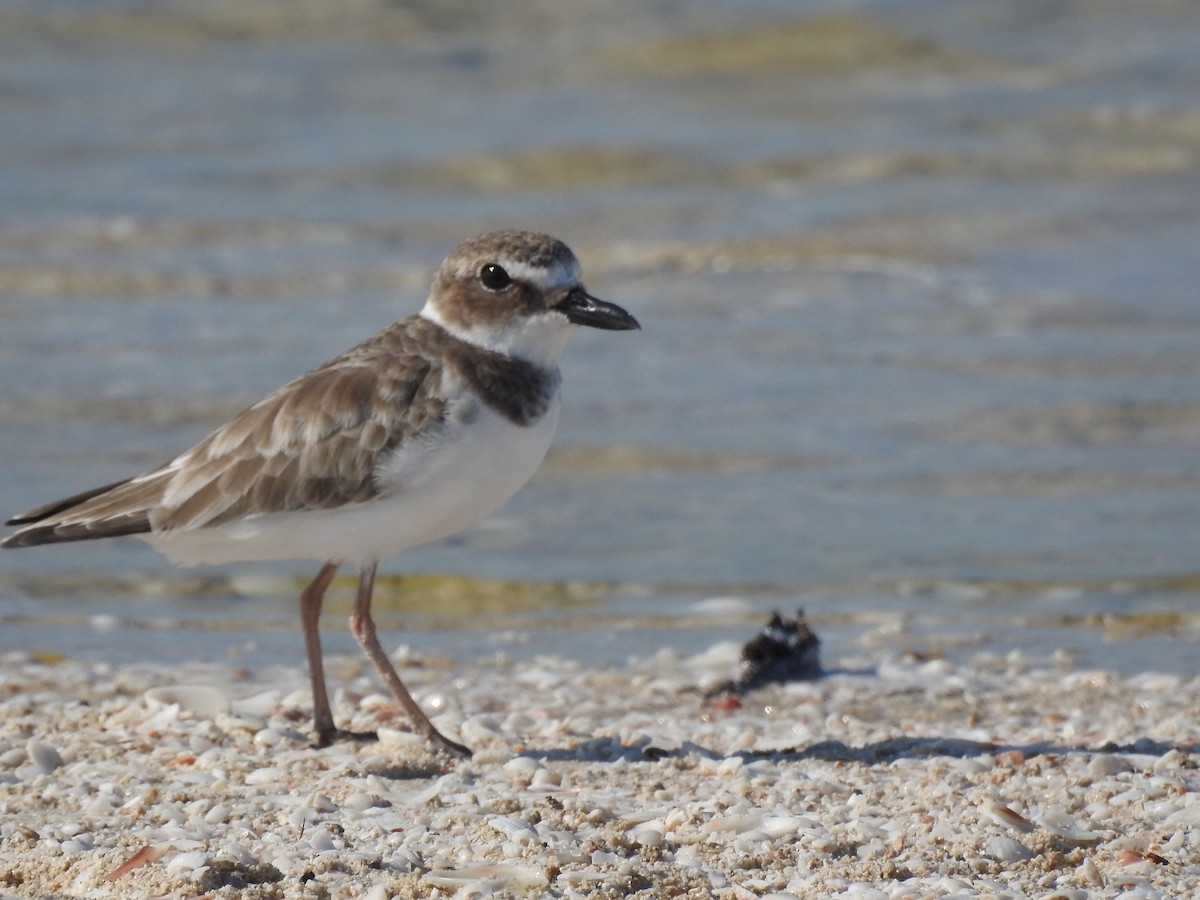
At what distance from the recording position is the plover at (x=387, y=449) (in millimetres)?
4938

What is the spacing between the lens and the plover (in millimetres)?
4938

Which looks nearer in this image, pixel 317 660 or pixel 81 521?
pixel 81 521

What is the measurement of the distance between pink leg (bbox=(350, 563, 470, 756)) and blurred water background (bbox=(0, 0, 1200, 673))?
1016 millimetres

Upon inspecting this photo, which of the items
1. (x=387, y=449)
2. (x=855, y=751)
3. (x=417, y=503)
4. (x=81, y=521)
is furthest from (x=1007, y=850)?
(x=81, y=521)

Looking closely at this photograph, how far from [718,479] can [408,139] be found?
922cm

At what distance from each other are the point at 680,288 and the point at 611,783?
762 cm

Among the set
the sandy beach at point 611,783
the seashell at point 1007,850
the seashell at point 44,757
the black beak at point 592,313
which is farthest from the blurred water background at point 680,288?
the seashell at point 1007,850

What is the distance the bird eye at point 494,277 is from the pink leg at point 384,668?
0.82 m

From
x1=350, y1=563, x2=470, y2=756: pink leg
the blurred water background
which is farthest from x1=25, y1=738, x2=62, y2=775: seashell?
the blurred water background

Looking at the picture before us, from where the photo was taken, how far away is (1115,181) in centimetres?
1505

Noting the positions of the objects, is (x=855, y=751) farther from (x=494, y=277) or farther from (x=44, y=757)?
(x=44, y=757)

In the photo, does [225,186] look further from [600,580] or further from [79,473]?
[600,580]

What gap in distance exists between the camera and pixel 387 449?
493 cm

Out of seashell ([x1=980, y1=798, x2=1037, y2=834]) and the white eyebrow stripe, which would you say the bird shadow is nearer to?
seashell ([x1=980, y1=798, x2=1037, y2=834])
